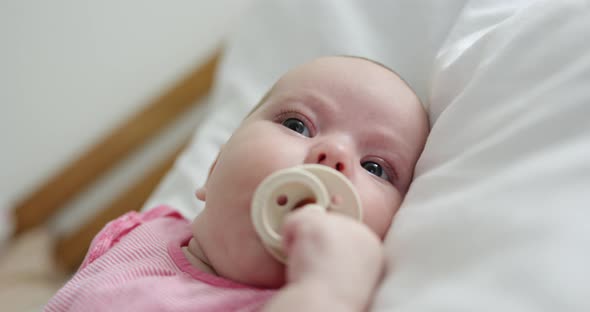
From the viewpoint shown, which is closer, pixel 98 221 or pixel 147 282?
pixel 147 282

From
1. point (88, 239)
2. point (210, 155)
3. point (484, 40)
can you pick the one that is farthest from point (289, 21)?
point (88, 239)

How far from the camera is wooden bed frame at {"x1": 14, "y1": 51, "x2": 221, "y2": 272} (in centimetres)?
173

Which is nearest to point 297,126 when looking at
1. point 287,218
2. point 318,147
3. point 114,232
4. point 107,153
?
point 318,147

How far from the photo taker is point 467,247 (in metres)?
0.52

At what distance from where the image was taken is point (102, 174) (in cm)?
178

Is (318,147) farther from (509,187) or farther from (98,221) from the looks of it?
(98,221)

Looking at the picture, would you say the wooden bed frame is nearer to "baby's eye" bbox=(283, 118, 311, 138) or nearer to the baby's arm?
"baby's eye" bbox=(283, 118, 311, 138)

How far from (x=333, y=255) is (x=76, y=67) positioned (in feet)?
4.60

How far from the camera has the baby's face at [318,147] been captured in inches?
25.9

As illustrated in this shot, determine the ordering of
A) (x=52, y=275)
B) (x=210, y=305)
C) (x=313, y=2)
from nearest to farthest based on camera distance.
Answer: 1. (x=210, y=305)
2. (x=313, y=2)
3. (x=52, y=275)

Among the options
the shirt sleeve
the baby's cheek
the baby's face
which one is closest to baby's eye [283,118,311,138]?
the baby's face

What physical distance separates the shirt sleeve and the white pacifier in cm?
32

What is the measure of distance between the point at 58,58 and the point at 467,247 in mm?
1469

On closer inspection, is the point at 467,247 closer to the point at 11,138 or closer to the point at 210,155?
the point at 210,155
